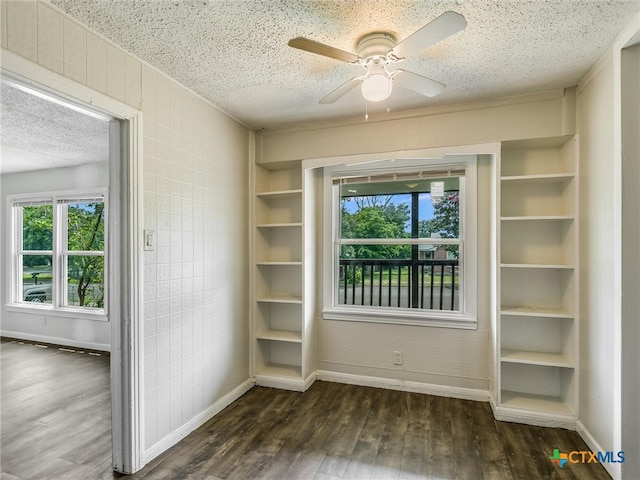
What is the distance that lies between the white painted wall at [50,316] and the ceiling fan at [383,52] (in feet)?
12.8

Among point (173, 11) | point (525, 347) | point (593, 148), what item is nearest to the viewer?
point (173, 11)

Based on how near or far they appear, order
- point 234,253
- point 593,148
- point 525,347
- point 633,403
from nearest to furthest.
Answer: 1. point 633,403
2. point 593,148
3. point 525,347
4. point 234,253

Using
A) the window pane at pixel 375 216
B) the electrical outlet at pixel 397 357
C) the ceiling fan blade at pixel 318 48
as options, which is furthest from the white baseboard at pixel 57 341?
the ceiling fan blade at pixel 318 48

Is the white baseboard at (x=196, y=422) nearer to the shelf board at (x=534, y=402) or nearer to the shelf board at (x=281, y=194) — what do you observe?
the shelf board at (x=281, y=194)

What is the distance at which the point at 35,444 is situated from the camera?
2.27 meters

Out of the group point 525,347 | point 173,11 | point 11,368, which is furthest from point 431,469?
point 11,368

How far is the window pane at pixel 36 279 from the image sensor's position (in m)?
4.85

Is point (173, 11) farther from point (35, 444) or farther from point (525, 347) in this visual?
point (525, 347)

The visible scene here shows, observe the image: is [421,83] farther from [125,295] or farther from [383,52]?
[125,295]

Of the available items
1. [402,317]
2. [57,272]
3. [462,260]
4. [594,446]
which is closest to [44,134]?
[57,272]

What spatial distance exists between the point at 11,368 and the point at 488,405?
500 cm

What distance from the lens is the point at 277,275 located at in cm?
351

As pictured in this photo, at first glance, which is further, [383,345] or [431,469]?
[383,345]

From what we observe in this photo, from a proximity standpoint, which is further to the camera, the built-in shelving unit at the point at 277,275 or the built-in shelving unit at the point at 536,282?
the built-in shelving unit at the point at 277,275
